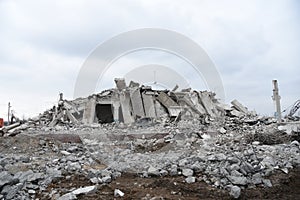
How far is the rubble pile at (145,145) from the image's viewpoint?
522 cm

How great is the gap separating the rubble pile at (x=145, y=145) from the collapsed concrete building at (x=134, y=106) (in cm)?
5

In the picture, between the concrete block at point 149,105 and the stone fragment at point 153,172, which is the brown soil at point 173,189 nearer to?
the stone fragment at point 153,172

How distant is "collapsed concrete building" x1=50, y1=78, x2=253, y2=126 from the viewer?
14.5 metres

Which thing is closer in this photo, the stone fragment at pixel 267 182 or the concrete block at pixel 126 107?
the stone fragment at pixel 267 182

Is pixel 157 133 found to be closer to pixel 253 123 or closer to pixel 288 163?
pixel 253 123

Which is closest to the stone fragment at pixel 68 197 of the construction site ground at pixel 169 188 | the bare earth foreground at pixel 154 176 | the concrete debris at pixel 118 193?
the bare earth foreground at pixel 154 176

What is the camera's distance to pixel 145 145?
9750 mm

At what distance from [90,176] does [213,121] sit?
30.6 feet

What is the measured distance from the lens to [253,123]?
1341 cm

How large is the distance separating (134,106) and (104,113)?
6.83ft

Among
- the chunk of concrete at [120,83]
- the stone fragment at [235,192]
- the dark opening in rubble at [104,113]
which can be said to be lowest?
the stone fragment at [235,192]

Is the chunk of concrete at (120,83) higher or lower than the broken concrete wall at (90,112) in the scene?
higher

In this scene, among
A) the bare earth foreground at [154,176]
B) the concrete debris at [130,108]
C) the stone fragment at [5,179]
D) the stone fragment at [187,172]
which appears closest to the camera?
the bare earth foreground at [154,176]

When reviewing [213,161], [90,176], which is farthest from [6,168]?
[213,161]
